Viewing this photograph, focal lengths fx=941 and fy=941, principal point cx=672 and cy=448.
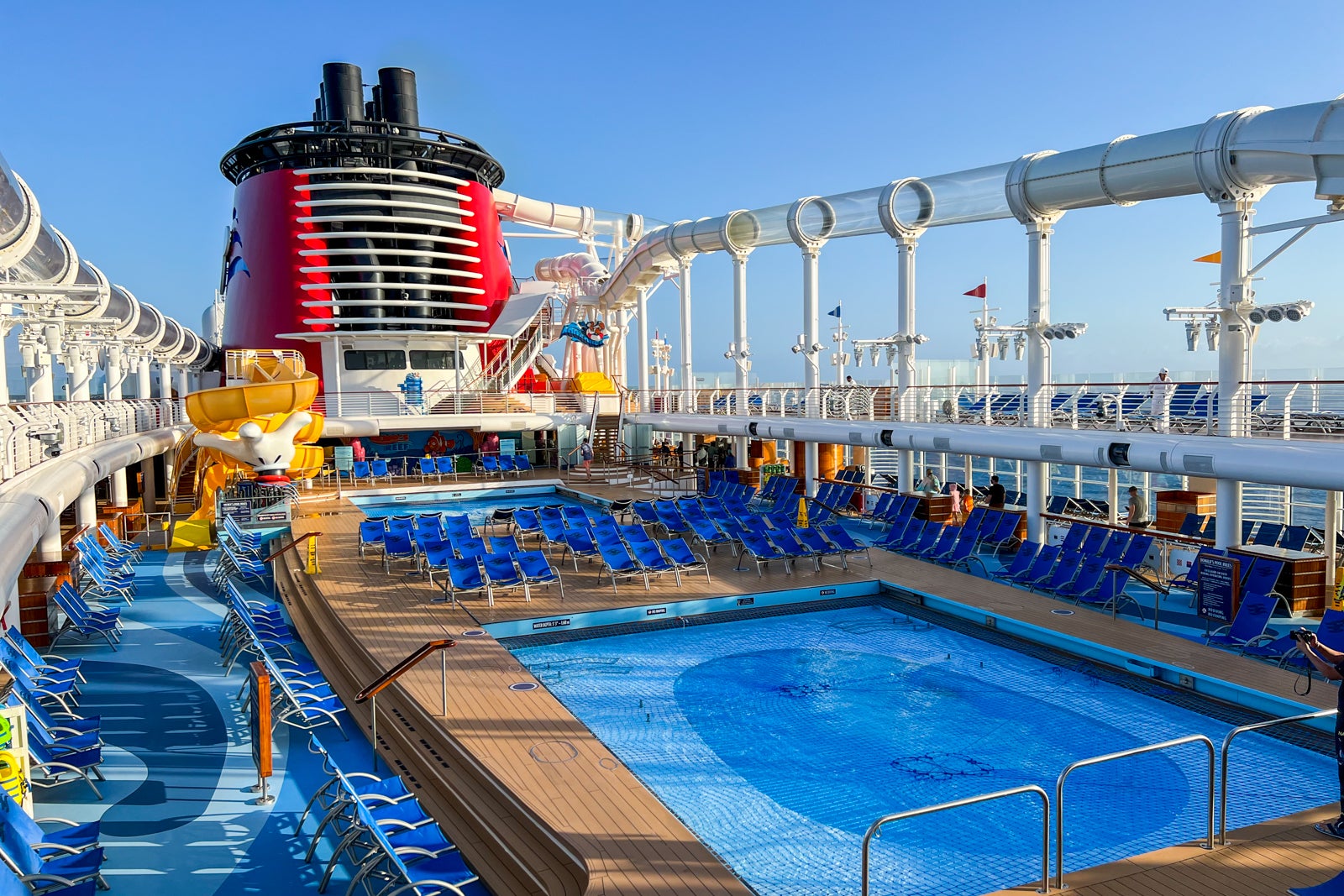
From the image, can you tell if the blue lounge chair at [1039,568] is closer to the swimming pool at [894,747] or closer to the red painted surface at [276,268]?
the swimming pool at [894,747]

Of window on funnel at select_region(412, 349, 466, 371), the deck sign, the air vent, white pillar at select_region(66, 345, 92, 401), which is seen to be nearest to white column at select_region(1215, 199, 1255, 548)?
the air vent

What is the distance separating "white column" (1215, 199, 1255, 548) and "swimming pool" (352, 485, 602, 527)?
34.5ft

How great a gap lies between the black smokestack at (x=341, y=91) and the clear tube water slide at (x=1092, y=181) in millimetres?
12668

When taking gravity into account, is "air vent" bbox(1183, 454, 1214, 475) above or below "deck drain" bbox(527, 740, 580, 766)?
above

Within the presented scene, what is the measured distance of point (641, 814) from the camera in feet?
15.9

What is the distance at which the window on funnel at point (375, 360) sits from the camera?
77.9 ft

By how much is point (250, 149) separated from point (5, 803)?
2378 centimetres

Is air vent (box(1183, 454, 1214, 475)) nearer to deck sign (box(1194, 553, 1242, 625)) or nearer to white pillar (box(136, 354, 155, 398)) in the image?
deck sign (box(1194, 553, 1242, 625))

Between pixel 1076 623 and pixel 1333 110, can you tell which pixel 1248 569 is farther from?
pixel 1333 110

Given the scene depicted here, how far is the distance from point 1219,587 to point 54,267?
1150 cm

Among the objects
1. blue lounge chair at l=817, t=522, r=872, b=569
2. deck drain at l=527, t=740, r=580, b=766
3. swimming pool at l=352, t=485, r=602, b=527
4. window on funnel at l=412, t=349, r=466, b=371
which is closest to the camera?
deck drain at l=527, t=740, r=580, b=766

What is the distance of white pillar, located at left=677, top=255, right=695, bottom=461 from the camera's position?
66.5 ft

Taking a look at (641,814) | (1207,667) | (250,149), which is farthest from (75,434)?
(250,149)

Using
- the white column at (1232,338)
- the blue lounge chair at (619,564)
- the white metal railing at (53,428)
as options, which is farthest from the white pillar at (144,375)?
the white column at (1232,338)
